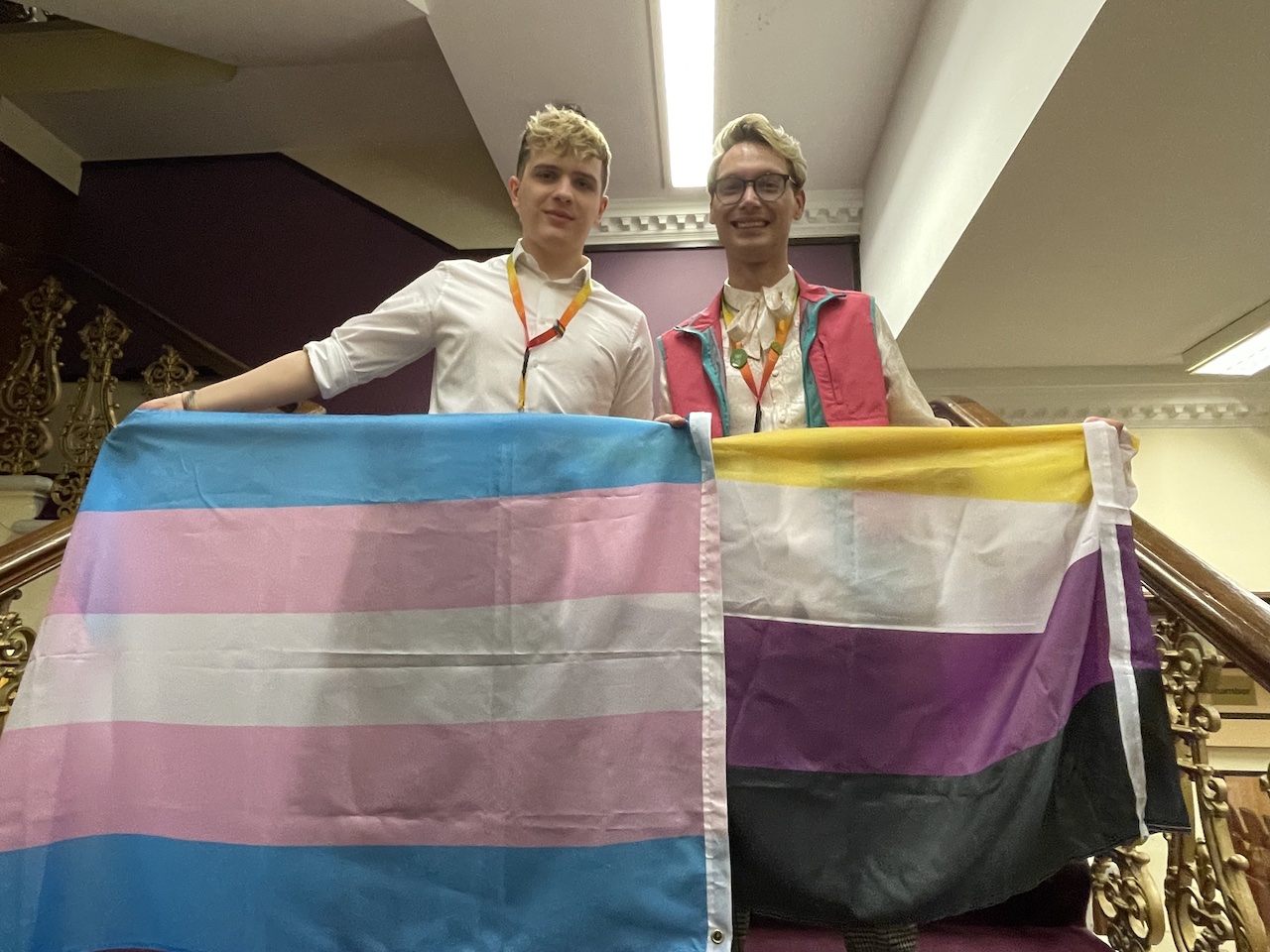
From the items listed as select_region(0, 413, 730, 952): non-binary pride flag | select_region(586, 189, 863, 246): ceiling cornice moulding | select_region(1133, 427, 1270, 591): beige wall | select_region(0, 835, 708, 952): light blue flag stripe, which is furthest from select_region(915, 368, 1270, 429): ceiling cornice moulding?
select_region(0, 835, 708, 952): light blue flag stripe

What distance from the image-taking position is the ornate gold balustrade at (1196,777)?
4.36 ft

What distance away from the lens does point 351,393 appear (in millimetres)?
4258

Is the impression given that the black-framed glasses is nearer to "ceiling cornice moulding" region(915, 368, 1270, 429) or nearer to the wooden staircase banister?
→ "ceiling cornice moulding" region(915, 368, 1270, 429)

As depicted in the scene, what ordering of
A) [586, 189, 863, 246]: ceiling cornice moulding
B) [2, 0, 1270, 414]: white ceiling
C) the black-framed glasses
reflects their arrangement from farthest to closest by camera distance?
[586, 189, 863, 246]: ceiling cornice moulding → [2, 0, 1270, 414]: white ceiling → the black-framed glasses

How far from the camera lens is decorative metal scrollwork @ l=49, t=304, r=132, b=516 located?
3.31 m

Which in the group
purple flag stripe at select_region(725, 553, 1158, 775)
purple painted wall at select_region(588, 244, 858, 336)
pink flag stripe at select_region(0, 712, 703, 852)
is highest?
purple painted wall at select_region(588, 244, 858, 336)

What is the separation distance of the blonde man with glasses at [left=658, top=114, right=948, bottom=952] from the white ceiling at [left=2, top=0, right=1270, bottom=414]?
75 centimetres

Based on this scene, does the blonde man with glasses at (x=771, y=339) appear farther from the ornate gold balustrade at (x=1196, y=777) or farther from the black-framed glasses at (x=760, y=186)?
the ornate gold balustrade at (x=1196, y=777)

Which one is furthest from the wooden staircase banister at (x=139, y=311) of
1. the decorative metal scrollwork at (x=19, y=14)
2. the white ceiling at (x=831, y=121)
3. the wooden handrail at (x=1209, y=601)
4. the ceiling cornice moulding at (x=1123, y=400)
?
the wooden handrail at (x=1209, y=601)

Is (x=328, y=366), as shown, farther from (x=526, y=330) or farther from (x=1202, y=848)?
(x=1202, y=848)

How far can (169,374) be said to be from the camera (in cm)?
372

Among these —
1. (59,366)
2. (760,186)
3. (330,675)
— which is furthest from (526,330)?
(59,366)

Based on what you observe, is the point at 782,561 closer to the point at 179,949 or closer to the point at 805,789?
the point at 805,789

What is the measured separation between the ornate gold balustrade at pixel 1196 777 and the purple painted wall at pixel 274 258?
2.89 meters
